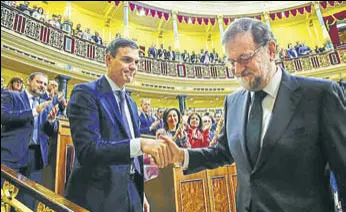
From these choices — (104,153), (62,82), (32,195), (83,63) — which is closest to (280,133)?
(104,153)

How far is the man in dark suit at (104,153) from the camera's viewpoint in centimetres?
121

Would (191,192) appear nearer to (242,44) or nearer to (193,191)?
(193,191)

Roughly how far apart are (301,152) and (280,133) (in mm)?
99

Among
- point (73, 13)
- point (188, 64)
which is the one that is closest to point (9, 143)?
point (188, 64)

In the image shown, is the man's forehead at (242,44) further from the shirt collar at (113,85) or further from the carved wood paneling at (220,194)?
the carved wood paneling at (220,194)

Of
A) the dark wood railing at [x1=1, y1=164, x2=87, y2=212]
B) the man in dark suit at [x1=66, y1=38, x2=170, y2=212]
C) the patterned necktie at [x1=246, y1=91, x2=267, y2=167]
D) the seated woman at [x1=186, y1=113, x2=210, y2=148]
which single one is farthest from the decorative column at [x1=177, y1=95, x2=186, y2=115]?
the patterned necktie at [x1=246, y1=91, x2=267, y2=167]

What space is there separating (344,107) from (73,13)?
11.5 metres

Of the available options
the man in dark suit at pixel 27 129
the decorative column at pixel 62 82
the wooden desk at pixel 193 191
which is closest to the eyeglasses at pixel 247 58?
the wooden desk at pixel 193 191

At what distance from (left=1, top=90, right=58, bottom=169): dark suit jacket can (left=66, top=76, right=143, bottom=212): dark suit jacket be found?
1294 millimetres

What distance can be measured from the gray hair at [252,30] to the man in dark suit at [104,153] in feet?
2.11

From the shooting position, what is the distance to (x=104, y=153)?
119cm

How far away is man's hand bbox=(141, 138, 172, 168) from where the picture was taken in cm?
126

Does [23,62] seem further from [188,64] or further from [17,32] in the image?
[188,64]

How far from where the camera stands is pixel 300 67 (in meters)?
5.90
